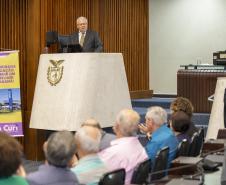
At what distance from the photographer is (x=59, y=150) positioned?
10.2 feet

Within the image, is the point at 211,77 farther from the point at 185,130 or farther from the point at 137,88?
the point at 185,130

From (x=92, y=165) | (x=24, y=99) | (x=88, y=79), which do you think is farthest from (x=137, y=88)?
(x=92, y=165)

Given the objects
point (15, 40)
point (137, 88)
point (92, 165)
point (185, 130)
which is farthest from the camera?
point (137, 88)

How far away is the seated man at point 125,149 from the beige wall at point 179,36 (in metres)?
8.28

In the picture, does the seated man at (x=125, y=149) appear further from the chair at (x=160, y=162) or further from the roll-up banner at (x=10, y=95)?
the roll-up banner at (x=10, y=95)

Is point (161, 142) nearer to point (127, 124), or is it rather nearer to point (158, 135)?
point (158, 135)

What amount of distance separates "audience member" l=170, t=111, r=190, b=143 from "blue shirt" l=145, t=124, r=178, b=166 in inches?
15.7

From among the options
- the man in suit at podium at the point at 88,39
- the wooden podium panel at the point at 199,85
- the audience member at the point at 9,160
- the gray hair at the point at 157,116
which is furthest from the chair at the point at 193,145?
the wooden podium panel at the point at 199,85

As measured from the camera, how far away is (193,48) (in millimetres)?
12508

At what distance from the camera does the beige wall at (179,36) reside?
12312 millimetres

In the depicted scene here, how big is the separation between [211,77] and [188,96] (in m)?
0.56

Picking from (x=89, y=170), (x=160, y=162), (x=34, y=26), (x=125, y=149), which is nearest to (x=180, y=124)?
(x=160, y=162)

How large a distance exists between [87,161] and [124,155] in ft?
2.11

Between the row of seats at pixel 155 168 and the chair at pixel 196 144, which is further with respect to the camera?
the chair at pixel 196 144
